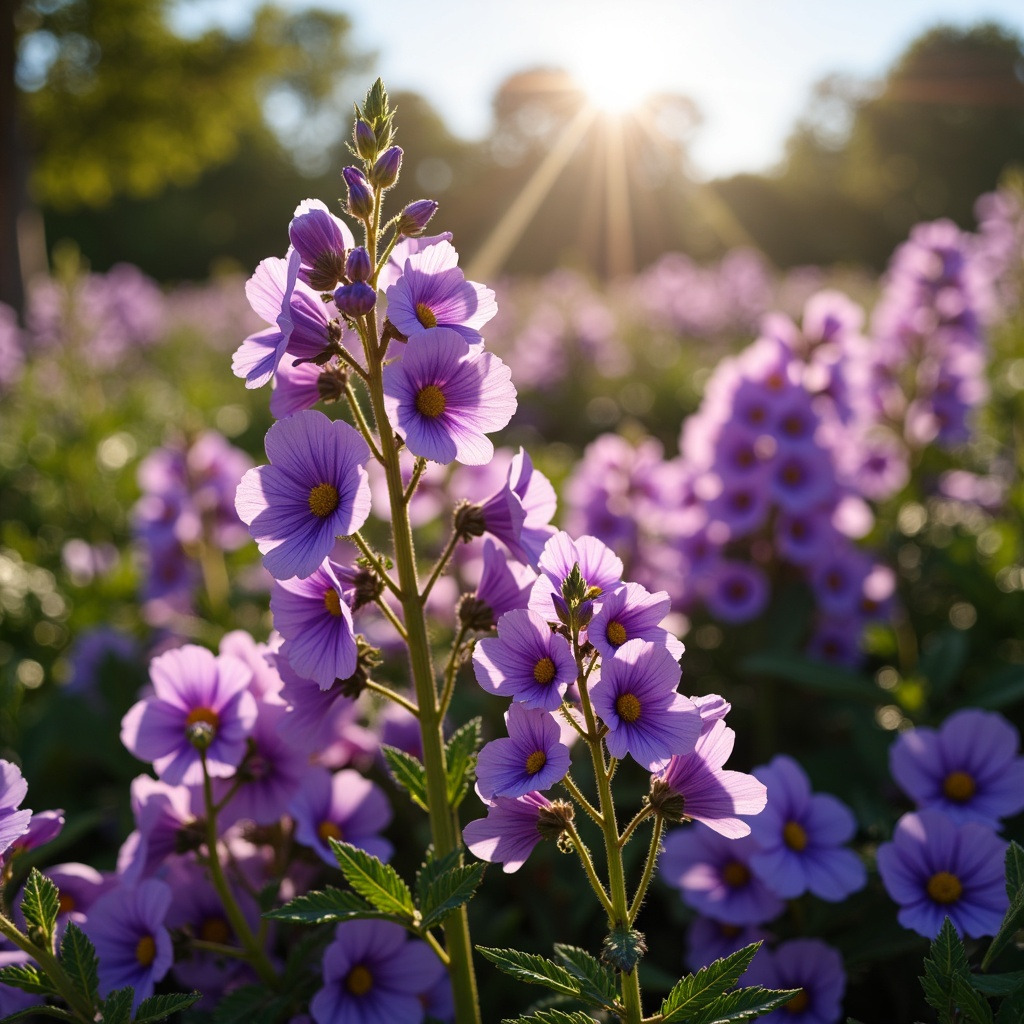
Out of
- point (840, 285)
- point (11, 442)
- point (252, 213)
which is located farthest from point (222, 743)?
point (252, 213)

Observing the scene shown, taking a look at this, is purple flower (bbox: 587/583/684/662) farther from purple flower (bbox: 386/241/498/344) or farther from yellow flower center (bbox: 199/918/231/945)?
yellow flower center (bbox: 199/918/231/945)

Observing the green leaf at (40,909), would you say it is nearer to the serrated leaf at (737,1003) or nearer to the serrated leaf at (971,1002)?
the serrated leaf at (737,1003)

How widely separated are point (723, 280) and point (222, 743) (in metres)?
12.7

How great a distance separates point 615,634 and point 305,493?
444 mm

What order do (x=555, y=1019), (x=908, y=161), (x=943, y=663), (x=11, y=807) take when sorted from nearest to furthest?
1. (x=555, y=1019)
2. (x=11, y=807)
3. (x=943, y=663)
4. (x=908, y=161)

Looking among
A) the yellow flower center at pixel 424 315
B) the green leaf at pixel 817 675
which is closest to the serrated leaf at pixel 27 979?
the yellow flower center at pixel 424 315

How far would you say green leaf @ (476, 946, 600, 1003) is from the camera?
3.54 feet

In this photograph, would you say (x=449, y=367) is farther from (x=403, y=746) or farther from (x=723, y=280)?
(x=723, y=280)

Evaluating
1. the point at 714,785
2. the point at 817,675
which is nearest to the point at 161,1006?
the point at 714,785

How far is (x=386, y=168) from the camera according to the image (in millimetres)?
1246

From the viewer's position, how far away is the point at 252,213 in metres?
39.9

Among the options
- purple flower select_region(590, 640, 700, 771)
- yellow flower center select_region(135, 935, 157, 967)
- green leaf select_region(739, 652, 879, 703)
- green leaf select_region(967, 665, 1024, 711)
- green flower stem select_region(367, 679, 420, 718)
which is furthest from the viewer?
green leaf select_region(739, 652, 879, 703)

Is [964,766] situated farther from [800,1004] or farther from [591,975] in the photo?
[591,975]

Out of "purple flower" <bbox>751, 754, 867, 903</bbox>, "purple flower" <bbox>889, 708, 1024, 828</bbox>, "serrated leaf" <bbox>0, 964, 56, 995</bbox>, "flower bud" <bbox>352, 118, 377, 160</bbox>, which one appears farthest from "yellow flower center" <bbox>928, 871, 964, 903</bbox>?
"flower bud" <bbox>352, 118, 377, 160</bbox>
